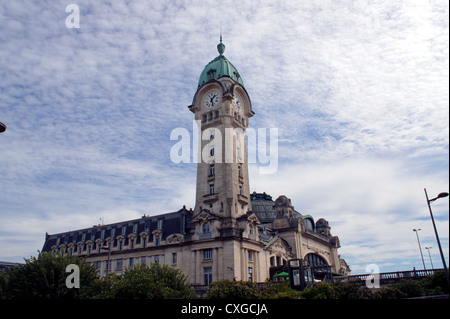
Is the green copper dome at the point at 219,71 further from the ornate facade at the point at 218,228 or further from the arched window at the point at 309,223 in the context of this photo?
the arched window at the point at 309,223

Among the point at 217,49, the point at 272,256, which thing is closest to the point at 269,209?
the point at 272,256

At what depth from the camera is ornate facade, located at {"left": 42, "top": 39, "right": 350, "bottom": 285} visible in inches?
2312

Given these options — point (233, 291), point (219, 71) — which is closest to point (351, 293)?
point (233, 291)

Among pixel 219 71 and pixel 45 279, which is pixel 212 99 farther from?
pixel 45 279

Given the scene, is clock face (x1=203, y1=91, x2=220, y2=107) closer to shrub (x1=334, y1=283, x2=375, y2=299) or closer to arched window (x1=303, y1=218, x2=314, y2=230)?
arched window (x1=303, y1=218, x2=314, y2=230)

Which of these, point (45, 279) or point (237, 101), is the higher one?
point (237, 101)

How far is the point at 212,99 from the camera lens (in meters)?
72.0

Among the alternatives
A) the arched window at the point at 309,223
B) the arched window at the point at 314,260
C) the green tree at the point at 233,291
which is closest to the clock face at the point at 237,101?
the arched window at the point at 309,223

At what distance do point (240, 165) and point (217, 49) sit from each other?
100ft

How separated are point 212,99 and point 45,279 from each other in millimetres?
47059

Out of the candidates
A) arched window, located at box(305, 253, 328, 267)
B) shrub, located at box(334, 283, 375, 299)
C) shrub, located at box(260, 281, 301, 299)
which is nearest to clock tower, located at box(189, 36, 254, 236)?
shrub, located at box(260, 281, 301, 299)

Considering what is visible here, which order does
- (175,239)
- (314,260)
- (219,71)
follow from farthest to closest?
(314,260) → (219,71) → (175,239)

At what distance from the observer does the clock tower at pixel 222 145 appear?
205 feet
